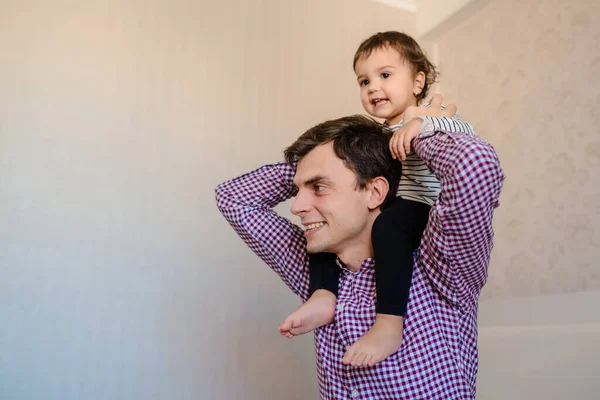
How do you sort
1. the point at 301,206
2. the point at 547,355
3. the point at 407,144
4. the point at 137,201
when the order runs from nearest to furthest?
the point at 407,144
the point at 301,206
the point at 547,355
the point at 137,201

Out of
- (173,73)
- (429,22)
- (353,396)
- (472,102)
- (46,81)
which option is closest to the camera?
(353,396)

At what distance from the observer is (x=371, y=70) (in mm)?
1758

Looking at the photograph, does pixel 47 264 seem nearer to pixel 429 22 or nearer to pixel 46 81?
pixel 46 81

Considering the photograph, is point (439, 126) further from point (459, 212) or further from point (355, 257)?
point (355, 257)

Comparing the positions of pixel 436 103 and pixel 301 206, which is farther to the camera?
pixel 436 103

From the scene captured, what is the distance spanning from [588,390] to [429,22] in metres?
2.41

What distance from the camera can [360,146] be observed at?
150 centimetres

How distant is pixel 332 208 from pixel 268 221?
279 millimetres

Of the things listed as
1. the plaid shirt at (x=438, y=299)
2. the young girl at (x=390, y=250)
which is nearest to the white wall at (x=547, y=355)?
the plaid shirt at (x=438, y=299)

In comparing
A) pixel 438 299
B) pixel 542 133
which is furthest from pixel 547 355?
pixel 542 133

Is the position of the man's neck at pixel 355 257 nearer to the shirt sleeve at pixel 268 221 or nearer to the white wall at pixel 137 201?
the shirt sleeve at pixel 268 221

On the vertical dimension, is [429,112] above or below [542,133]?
below

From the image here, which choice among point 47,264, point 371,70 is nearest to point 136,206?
point 47,264

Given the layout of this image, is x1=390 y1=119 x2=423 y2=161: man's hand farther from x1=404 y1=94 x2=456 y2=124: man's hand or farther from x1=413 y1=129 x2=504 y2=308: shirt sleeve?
x1=404 y1=94 x2=456 y2=124: man's hand
